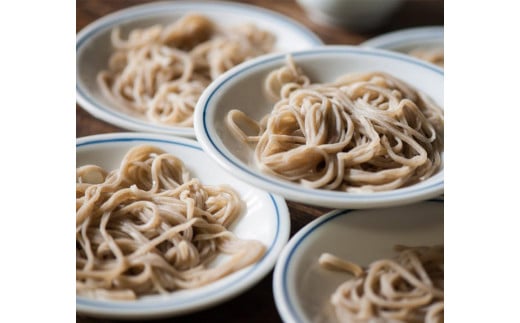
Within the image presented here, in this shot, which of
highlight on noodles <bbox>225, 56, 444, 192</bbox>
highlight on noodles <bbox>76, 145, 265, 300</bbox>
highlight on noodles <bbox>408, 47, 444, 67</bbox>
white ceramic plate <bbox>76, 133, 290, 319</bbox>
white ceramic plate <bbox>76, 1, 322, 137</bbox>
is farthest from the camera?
highlight on noodles <bbox>408, 47, 444, 67</bbox>

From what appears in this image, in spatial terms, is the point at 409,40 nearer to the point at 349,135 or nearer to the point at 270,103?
the point at 270,103

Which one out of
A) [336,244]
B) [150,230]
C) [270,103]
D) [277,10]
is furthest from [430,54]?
[150,230]

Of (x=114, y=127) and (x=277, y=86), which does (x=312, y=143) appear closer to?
(x=277, y=86)

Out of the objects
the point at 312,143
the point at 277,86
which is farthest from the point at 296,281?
the point at 277,86

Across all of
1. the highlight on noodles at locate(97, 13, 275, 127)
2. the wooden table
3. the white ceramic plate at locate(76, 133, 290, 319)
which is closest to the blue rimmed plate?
the wooden table

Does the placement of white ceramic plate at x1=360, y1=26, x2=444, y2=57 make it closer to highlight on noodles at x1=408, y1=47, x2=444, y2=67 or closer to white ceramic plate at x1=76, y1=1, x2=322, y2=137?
highlight on noodles at x1=408, y1=47, x2=444, y2=67

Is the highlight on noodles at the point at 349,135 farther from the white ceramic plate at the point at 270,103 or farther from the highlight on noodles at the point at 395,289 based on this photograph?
the highlight on noodles at the point at 395,289

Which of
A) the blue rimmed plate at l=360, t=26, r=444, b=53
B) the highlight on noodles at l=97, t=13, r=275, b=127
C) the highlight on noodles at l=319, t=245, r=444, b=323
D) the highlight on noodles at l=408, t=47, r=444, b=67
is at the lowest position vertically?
the highlight on noodles at l=319, t=245, r=444, b=323
